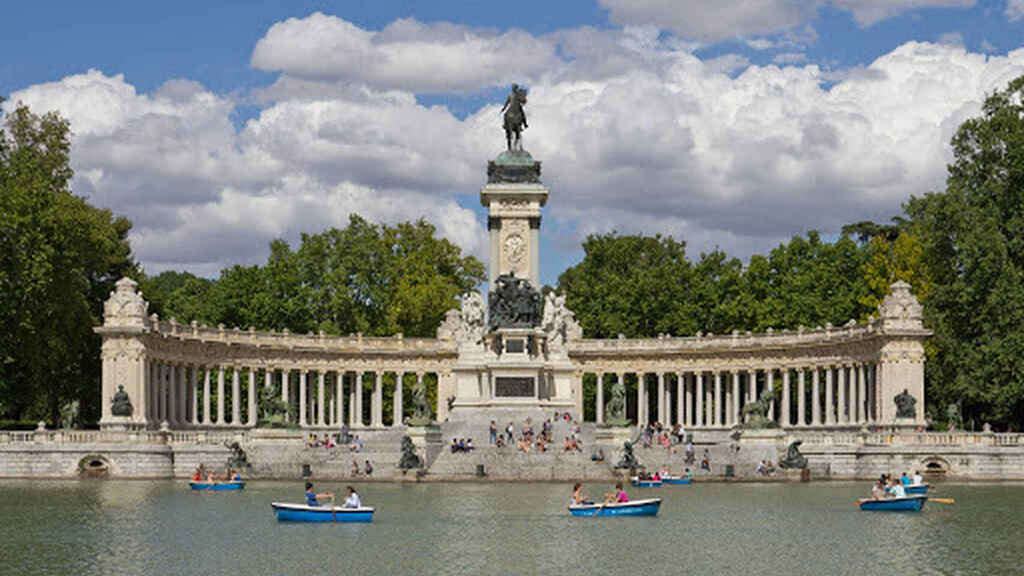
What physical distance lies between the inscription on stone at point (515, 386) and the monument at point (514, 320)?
6cm

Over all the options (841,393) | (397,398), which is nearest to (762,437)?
(841,393)

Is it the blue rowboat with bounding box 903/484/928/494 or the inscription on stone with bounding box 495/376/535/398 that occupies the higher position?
the inscription on stone with bounding box 495/376/535/398

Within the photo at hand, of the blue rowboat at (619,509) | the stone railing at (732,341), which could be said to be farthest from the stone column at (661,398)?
the blue rowboat at (619,509)

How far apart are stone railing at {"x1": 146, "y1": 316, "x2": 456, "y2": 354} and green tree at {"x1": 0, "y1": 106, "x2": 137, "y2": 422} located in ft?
18.6

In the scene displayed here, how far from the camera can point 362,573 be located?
111 ft

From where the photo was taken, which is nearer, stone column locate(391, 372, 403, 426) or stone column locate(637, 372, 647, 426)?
stone column locate(391, 372, 403, 426)

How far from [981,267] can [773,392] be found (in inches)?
530

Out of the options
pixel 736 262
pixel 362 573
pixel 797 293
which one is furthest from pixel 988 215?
pixel 362 573

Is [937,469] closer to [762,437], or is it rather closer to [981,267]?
[762,437]

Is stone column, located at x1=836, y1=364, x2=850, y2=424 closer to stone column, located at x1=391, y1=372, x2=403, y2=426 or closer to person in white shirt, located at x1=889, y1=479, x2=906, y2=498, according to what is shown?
stone column, located at x1=391, y1=372, x2=403, y2=426

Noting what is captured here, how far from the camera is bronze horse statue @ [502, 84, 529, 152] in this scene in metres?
95.9

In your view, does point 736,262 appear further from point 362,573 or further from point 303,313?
point 362,573

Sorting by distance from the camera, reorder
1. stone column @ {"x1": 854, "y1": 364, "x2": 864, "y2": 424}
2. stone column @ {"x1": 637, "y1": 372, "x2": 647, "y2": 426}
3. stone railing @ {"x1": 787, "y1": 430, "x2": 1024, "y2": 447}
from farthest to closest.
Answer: stone column @ {"x1": 637, "y1": 372, "x2": 647, "y2": 426} < stone column @ {"x1": 854, "y1": 364, "x2": 864, "y2": 424} < stone railing @ {"x1": 787, "y1": 430, "x2": 1024, "y2": 447}

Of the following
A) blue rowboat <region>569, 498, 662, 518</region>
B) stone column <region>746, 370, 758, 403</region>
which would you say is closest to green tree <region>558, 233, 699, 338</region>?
stone column <region>746, 370, 758, 403</region>
